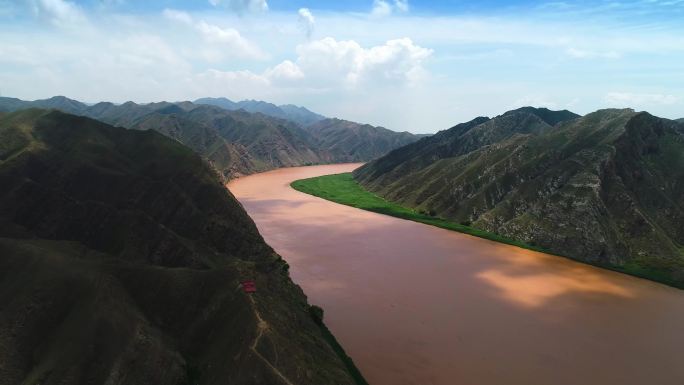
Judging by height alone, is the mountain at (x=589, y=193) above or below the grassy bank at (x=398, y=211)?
above

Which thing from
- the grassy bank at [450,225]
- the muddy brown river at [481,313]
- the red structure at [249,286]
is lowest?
the muddy brown river at [481,313]

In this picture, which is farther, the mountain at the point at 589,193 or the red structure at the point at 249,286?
the mountain at the point at 589,193

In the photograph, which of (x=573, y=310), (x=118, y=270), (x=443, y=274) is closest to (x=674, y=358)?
(x=573, y=310)

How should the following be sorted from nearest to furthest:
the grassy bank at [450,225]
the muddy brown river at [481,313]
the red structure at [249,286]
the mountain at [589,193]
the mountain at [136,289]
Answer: the mountain at [136,289], the muddy brown river at [481,313], the red structure at [249,286], the grassy bank at [450,225], the mountain at [589,193]

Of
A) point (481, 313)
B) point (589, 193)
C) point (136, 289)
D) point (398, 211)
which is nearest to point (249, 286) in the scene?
point (136, 289)

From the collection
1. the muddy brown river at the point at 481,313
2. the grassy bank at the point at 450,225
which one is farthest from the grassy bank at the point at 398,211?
the muddy brown river at the point at 481,313

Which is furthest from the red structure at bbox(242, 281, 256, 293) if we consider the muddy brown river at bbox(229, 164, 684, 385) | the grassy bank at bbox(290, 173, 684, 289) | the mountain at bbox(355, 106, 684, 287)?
the mountain at bbox(355, 106, 684, 287)

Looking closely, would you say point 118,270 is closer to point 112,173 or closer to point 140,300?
point 140,300

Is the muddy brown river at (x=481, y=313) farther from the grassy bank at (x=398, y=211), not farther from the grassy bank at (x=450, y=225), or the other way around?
the grassy bank at (x=398, y=211)
